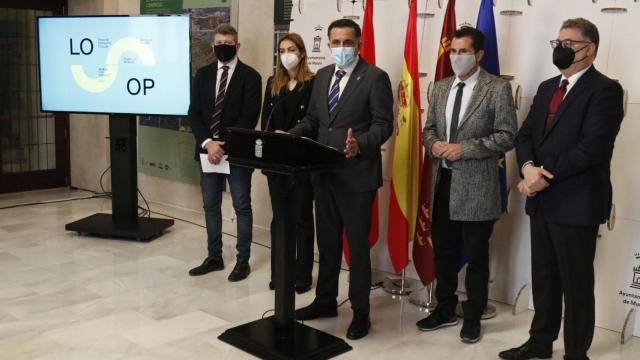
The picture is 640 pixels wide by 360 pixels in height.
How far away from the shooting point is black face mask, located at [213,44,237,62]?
4.69 metres

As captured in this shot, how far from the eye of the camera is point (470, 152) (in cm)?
363

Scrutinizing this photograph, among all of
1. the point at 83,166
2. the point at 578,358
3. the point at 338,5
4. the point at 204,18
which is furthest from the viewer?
the point at 83,166

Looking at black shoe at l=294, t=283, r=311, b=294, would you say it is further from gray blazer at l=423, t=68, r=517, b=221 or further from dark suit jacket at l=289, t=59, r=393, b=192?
gray blazer at l=423, t=68, r=517, b=221

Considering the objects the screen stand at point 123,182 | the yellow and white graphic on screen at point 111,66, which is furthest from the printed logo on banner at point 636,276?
the yellow and white graphic on screen at point 111,66

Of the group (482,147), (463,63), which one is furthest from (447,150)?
(463,63)

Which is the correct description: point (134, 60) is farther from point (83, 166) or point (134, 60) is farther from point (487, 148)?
point (487, 148)

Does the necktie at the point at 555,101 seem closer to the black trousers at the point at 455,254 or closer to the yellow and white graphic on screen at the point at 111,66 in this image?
the black trousers at the point at 455,254

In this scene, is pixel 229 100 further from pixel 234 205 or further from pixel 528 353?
pixel 528 353

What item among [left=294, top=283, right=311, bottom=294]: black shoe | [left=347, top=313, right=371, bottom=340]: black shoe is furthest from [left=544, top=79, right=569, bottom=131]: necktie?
[left=294, top=283, right=311, bottom=294]: black shoe

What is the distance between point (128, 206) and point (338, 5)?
8.15ft

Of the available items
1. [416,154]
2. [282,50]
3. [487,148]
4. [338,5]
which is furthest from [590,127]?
[338,5]

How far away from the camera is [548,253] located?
3418 mm

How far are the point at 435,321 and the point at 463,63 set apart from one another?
1.47 m

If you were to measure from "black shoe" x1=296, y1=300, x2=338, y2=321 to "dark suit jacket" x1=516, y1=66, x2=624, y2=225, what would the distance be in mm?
1394
